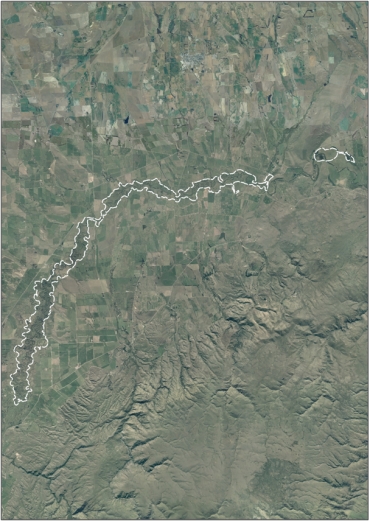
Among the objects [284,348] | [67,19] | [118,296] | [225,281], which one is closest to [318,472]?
[284,348]

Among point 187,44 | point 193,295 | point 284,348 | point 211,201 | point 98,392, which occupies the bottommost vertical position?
point 98,392

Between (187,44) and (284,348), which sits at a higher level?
(187,44)

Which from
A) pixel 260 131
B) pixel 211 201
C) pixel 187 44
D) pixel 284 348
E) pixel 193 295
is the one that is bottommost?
pixel 284 348

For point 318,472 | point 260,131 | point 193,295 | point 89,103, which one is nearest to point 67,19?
point 89,103

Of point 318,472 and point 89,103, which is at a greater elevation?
point 89,103

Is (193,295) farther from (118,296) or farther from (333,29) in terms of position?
(333,29)

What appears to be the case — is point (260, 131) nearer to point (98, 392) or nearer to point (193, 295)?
point (193, 295)
